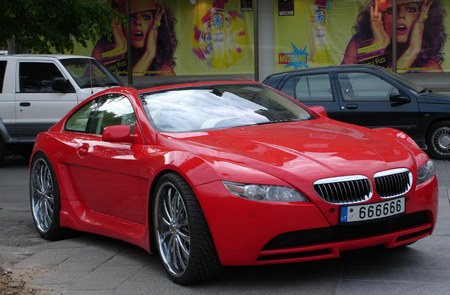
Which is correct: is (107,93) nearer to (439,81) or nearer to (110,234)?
(110,234)

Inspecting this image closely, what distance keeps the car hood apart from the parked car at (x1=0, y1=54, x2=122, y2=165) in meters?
7.11

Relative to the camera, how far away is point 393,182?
486 cm

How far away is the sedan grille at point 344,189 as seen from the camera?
15.2 ft

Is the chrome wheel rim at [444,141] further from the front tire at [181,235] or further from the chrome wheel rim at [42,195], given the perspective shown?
the front tire at [181,235]

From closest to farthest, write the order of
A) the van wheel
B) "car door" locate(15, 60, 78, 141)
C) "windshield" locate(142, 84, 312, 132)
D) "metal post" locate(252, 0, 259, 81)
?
"windshield" locate(142, 84, 312, 132) → the van wheel → "car door" locate(15, 60, 78, 141) → "metal post" locate(252, 0, 259, 81)

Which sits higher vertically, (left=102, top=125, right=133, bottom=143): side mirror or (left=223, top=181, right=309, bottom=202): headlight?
(left=102, top=125, right=133, bottom=143): side mirror

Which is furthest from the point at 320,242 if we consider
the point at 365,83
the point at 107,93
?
the point at 365,83

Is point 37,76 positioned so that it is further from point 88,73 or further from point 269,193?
point 269,193

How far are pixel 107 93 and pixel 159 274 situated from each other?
76.9 inches

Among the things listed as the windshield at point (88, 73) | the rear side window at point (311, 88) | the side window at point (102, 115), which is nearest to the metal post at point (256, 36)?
the windshield at point (88, 73)

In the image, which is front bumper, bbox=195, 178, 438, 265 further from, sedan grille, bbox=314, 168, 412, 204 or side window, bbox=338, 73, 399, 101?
side window, bbox=338, 73, 399, 101

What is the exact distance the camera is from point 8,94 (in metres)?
12.4

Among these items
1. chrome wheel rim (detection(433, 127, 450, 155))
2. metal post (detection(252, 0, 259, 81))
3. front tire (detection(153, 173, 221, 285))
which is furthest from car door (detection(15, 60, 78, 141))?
front tire (detection(153, 173, 221, 285))

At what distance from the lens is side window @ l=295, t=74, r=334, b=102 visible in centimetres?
1202
